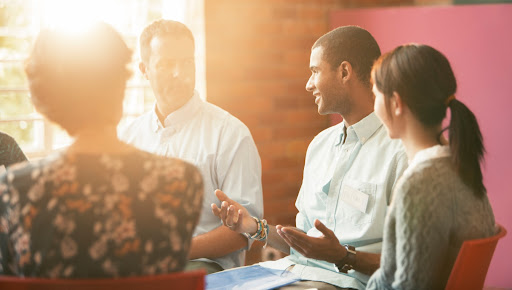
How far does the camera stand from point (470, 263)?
1.42 m

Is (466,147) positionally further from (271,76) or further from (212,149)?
(271,76)

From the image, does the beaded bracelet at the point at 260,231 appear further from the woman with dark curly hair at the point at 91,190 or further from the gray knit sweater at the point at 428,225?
the woman with dark curly hair at the point at 91,190

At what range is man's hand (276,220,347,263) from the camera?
179cm

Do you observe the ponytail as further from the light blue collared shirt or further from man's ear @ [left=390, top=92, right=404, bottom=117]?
the light blue collared shirt

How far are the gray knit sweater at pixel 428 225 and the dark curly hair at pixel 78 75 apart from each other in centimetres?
67

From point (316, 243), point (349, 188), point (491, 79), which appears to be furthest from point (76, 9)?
point (491, 79)

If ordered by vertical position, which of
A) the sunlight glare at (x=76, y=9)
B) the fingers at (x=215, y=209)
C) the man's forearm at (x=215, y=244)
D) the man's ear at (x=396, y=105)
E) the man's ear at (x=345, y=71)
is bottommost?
the man's forearm at (x=215, y=244)

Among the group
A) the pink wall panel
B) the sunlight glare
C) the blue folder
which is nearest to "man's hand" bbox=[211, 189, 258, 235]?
the blue folder

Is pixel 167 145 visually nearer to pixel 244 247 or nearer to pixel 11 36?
pixel 244 247

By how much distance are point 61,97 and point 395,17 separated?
106 inches

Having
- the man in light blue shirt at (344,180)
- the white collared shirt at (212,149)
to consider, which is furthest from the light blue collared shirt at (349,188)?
the white collared shirt at (212,149)

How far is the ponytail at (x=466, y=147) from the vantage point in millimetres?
1458

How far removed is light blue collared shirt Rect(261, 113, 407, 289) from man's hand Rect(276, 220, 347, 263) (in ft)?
0.56

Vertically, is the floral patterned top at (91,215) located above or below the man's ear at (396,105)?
below
